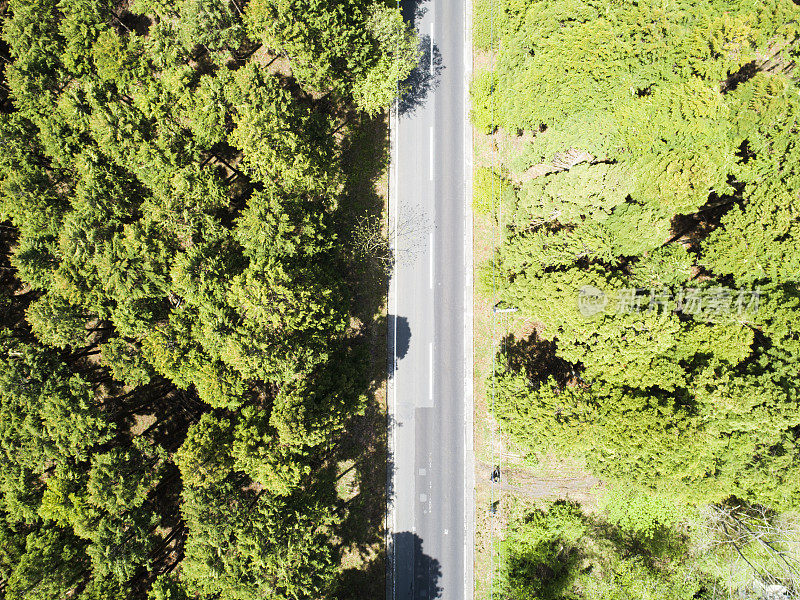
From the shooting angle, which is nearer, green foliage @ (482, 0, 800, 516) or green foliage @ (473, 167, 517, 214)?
green foliage @ (482, 0, 800, 516)

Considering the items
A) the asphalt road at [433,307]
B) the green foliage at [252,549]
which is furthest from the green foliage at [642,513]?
the green foliage at [252,549]

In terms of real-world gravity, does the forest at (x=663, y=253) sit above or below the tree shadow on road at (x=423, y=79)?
below

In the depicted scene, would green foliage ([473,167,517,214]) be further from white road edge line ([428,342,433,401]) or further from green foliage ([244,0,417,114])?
white road edge line ([428,342,433,401])

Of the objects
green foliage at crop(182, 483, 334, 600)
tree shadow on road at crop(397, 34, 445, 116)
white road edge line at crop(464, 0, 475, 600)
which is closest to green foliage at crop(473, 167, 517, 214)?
white road edge line at crop(464, 0, 475, 600)

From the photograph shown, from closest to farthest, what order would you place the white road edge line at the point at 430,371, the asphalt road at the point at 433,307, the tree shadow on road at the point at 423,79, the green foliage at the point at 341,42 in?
the green foliage at the point at 341,42 < the asphalt road at the point at 433,307 < the white road edge line at the point at 430,371 < the tree shadow on road at the point at 423,79

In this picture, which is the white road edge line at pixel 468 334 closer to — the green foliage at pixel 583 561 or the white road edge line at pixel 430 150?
the white road edge line at pixel 430 150

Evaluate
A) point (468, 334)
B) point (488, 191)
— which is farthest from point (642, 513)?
point (488, 191)

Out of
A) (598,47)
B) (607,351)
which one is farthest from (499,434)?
(598,47)
